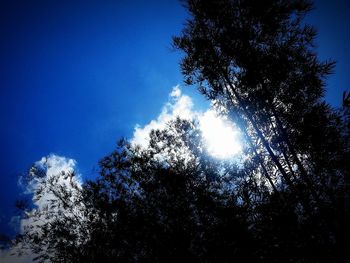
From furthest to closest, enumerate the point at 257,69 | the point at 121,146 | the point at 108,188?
1. the point at 121,146
2. the point at 108,188
3. the point at 257,69

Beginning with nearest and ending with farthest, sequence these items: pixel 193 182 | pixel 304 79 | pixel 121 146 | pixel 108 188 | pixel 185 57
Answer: pixel 304 79 < pixel 185 57 < pixel 193 182 < pixel 108 188 < pixel 121 146

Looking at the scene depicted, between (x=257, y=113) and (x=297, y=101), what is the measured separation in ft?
7.01

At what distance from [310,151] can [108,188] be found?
1325cm

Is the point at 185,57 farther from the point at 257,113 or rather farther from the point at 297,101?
the point at 297,101

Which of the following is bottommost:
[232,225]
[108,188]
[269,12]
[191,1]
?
[232,225]

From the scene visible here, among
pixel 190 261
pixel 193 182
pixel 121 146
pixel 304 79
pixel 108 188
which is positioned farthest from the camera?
pixel 121 146

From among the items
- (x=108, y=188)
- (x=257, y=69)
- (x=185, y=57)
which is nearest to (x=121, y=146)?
(x=108, y=188)

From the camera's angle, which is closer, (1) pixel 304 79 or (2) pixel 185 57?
(1) pixel 304 79

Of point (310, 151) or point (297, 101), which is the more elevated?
point (297, 101)

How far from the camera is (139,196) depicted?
13.9 m

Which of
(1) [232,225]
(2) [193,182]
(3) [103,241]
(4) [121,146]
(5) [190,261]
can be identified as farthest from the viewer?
(4) [121,146]

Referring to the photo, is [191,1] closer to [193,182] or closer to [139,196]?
[193,182]

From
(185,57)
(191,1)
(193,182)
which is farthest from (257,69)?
(193,182)

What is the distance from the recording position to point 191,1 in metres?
10.4
